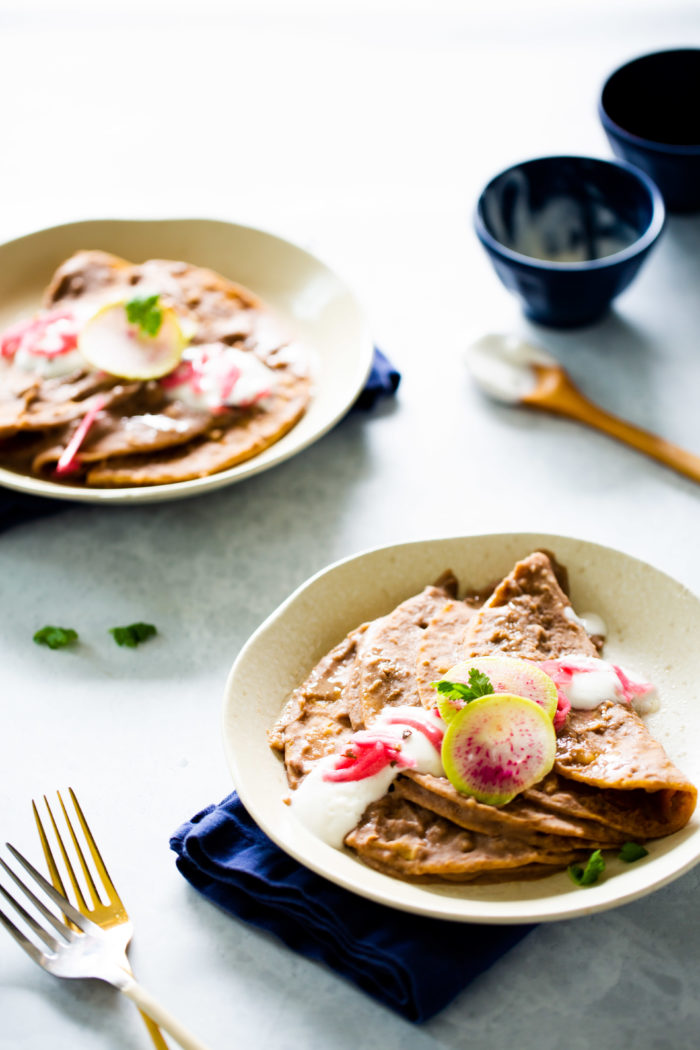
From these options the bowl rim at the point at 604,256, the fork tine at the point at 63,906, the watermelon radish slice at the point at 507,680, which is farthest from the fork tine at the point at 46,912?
the bowl rim at the point at 604,256

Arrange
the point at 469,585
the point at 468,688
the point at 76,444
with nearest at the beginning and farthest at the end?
the point at 468,688, the point at 469,585, the point at 76,444

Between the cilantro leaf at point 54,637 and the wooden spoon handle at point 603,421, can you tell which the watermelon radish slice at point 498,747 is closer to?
the cilantro leaf at point 54,637

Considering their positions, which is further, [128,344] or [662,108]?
[662,108]

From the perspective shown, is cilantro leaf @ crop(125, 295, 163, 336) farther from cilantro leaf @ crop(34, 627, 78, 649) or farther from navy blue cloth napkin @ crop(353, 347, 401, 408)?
cilantro leaf @ crop(34, 627, 78, 649)

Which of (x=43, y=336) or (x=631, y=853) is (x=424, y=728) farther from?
(x=43, y=336)

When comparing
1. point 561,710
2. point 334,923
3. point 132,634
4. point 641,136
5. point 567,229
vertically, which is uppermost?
point 641,136

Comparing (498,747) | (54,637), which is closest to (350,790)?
(498,747)
